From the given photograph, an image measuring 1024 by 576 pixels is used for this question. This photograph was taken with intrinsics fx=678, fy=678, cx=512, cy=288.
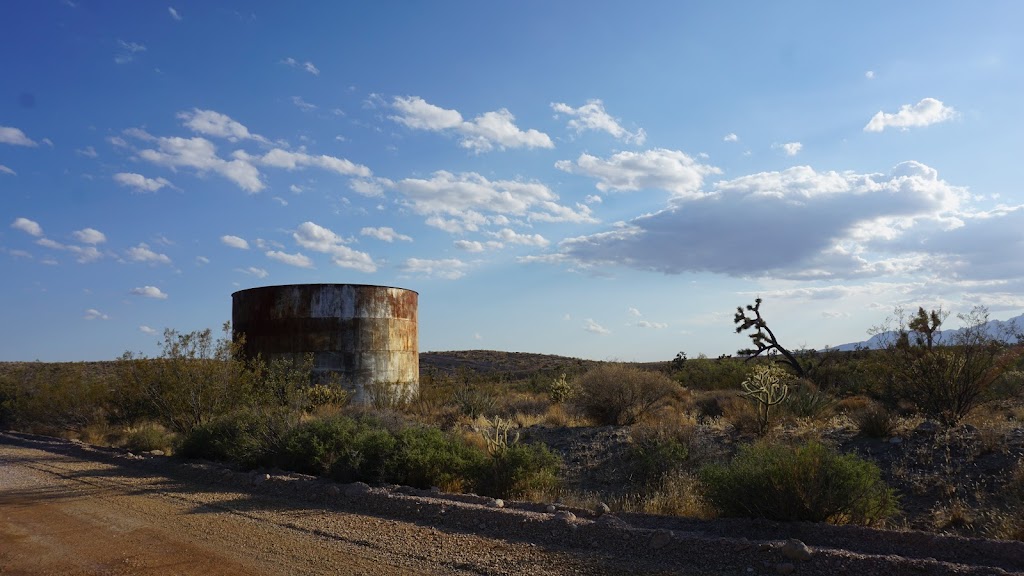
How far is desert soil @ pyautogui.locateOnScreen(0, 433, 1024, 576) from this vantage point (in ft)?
20.2

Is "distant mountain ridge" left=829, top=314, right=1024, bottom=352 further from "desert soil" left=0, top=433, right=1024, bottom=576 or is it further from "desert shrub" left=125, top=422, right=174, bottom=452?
"desert shrub" left=125, top=422, right=174, bottom=452

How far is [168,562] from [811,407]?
1393cm

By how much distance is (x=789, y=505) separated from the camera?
7281mm

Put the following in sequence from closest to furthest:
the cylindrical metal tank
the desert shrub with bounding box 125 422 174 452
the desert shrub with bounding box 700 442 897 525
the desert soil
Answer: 1. the desert soil
2. the desert shrub with bounding box 700 442 897 525
3. the desert shrub with bounding box 125 422 174 452
4. the cylindrical metal tank

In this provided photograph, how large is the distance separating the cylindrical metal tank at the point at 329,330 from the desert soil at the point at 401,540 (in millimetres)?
9934

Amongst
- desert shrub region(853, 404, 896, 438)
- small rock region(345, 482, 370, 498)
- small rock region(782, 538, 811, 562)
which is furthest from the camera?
desert shrub region(853, 404, 896, 438)

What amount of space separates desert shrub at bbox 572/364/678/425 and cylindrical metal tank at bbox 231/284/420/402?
6.78 metres

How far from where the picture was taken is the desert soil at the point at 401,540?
20.2ft

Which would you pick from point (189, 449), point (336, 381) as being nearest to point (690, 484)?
point (189, 449)

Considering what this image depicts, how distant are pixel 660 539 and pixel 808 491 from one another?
1.75 metres

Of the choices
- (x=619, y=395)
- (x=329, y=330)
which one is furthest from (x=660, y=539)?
(x=329, y=330)

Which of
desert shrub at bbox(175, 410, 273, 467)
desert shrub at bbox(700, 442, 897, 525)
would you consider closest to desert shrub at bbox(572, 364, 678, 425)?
desert shrub at bbox(175, 410, 273, 467)

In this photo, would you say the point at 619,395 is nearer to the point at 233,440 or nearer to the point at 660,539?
the point at 233,440

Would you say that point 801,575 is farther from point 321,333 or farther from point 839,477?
point 321,333
